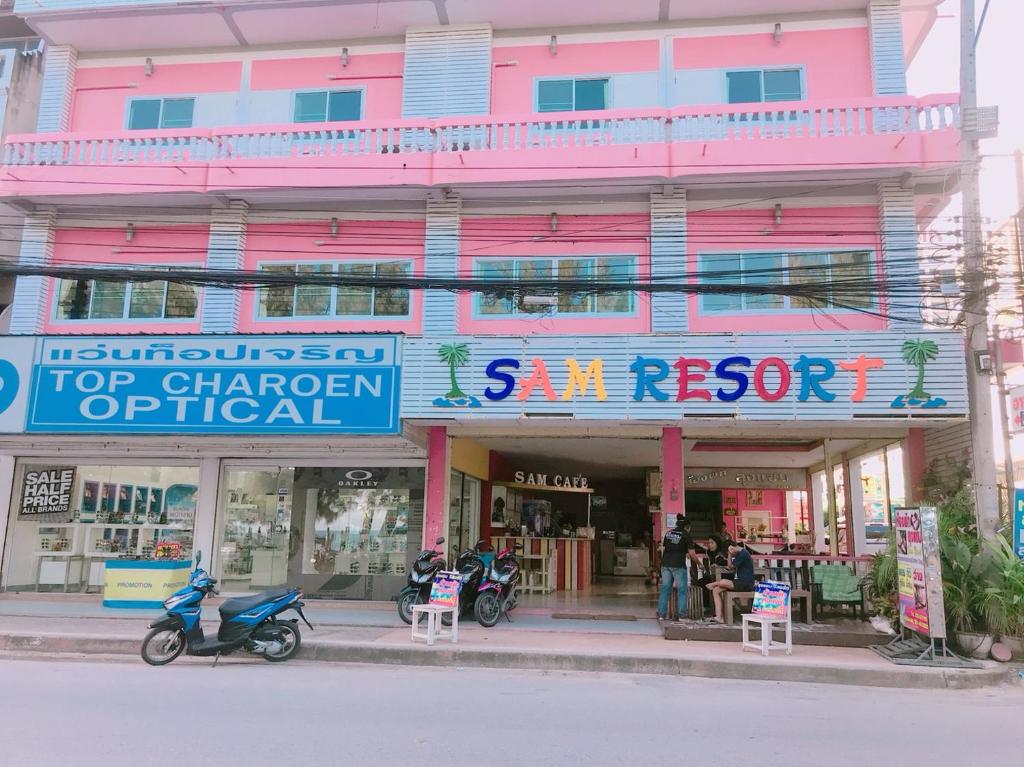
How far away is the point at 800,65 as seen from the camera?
1510 cm

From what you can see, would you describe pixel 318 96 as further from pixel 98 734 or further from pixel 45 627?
pixel 98 734

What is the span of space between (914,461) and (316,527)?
11.3 m

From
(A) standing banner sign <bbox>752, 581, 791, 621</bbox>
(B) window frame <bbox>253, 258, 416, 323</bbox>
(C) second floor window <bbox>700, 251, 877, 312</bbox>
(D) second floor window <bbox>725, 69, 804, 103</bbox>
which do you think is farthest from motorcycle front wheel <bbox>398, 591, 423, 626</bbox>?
(D) second floor window <bbox>725, 69, 804, 103</bbox>

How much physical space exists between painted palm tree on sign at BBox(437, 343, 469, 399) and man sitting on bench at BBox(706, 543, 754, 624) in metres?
5.11

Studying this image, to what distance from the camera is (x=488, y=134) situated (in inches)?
577

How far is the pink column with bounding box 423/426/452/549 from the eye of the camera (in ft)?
47.8

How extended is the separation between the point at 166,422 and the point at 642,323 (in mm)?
8427

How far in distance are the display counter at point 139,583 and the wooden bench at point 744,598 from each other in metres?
9.73

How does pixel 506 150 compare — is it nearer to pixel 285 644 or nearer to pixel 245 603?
pixel 245 603

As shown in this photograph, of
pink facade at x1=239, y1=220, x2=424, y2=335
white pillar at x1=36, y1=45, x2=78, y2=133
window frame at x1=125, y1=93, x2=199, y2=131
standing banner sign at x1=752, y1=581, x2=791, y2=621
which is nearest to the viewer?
standing banner sign at x1=752, y1=581, x2=791, y2=621

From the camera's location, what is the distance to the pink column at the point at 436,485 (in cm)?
1456

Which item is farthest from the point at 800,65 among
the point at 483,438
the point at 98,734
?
the point at 98,734

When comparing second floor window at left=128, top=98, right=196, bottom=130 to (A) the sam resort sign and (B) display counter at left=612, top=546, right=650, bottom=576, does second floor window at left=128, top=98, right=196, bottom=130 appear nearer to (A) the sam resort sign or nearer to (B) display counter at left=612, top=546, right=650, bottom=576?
(A) the sam resort sign

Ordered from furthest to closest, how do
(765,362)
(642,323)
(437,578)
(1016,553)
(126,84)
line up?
1. (126,84)
2. (642,323)
3. (765,362)
4. (437,578)
5. (1016,553)
